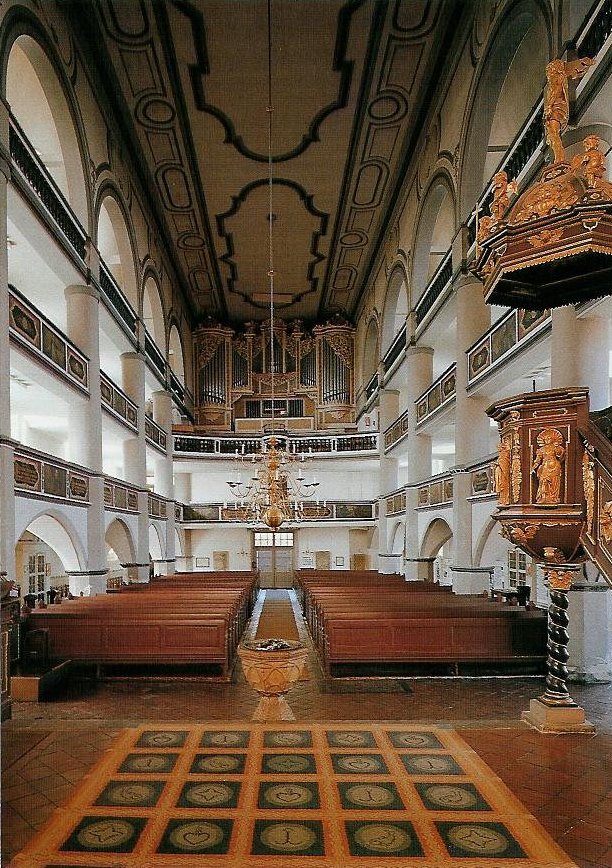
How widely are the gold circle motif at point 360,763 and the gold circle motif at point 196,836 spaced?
1146 millimetres

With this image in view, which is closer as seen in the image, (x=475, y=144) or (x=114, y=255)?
(x=475, y=144)

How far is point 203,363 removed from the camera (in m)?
24.6

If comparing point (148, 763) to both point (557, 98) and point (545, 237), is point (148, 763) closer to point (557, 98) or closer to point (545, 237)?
point (545, 237)

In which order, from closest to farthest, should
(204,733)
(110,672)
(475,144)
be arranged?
(204,733) < (110,672) < (475,144)

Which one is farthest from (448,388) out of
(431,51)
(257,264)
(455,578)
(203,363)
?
(203,363)

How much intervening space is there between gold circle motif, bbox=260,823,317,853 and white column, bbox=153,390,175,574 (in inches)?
625

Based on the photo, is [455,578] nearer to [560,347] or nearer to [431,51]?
[560,347]

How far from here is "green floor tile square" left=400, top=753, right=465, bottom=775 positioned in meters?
4.37

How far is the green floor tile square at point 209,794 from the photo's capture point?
3.88m

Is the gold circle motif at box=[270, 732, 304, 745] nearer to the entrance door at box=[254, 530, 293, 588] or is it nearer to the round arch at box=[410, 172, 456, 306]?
the round arch at box=[410, 172, 456, 306]

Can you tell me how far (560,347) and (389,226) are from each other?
446 inches

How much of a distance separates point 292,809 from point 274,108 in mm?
12328

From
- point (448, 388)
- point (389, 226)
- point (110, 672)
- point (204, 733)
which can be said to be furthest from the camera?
point (389, 226)

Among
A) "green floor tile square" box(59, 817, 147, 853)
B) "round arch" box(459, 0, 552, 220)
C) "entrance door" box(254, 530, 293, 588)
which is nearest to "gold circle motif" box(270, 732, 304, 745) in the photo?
"green floor tile square" box(59, 817, 147, 853)
